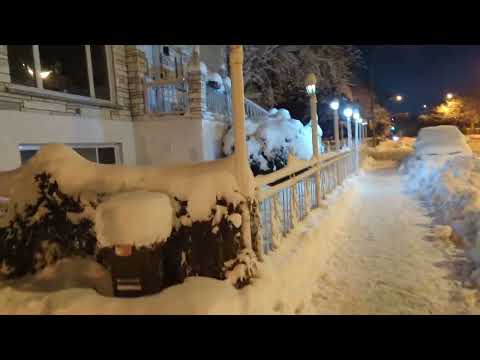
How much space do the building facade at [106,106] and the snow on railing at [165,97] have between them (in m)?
0.03

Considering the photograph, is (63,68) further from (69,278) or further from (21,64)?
(69,278)

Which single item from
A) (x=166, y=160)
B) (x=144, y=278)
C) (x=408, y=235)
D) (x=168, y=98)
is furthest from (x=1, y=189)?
(x=168, y=98)

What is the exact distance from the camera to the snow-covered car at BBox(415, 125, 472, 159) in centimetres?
1262

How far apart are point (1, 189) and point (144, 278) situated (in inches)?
82.4

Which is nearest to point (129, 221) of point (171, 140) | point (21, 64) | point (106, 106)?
point (21, 64)

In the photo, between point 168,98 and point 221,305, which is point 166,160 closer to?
point 168,98

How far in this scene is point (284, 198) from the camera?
4656mm

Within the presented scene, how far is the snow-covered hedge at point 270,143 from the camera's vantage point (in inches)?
381

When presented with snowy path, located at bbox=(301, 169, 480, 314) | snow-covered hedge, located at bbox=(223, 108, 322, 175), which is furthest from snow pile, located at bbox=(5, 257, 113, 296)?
snow-covered hedge, located at bbox=(223, 108, 322, 175)

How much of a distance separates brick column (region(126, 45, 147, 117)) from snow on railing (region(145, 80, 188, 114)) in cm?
15

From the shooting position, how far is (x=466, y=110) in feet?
112

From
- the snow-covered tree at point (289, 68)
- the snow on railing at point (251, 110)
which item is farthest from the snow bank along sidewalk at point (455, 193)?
the snow-covered tree at point (289, 68)

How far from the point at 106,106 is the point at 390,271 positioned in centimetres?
677

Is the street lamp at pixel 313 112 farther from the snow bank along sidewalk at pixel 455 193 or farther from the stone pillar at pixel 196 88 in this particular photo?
the stone pillar at pixel 196 88
